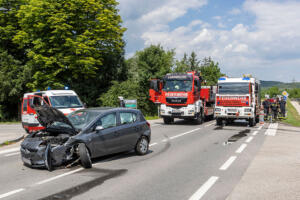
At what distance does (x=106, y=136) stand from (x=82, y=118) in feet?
2.78

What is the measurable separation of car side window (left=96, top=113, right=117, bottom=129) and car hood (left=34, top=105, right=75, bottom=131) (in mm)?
836

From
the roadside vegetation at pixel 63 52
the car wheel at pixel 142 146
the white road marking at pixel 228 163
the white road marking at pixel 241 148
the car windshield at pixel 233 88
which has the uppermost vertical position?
the roadside vegetation at pixel 63 52

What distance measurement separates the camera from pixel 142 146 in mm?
9477

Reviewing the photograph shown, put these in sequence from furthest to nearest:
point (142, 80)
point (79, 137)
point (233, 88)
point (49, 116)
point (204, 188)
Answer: point (142, 80)
point (233, 88)
point (49, 116)
point (79, 137)
point (204, 188)

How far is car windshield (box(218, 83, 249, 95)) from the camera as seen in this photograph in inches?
770

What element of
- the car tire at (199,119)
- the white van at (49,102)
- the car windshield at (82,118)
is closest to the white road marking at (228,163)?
the car windshield at (82,118)

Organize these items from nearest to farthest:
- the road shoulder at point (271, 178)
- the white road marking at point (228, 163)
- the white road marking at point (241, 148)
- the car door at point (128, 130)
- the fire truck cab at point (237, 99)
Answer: the road shoulder at point (271, 178)
the white road marking at point (228, 163)
the car door at point (128, 130)
the white road marking at point (241, 148)
the fire truck cab at point (237, 99)

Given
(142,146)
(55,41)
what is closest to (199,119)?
(142,146)

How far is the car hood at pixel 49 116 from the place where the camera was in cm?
747

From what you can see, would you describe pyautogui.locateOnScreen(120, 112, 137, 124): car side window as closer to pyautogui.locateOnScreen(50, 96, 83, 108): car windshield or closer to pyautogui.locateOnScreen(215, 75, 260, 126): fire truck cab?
pyautogui.locateOnScreen(50, 96, 83, 108): car windshield

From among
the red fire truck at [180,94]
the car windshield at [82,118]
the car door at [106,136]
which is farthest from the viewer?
the red fire truck at [180,94]

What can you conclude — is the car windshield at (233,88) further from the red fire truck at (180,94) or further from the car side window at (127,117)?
the car side window at (127,117)

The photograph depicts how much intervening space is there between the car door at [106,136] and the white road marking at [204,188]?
9.44 ft

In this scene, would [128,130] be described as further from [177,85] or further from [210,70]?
[210,70]
